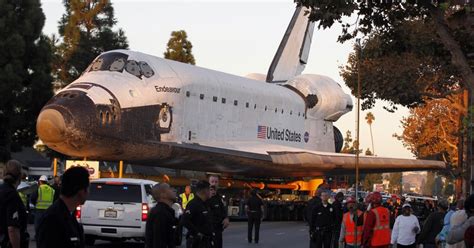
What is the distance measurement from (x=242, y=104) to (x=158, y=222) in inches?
828

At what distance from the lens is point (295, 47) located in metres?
40.5

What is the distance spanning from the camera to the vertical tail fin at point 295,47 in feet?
→ 129

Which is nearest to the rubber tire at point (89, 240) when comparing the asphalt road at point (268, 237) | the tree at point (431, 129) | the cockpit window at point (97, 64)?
the asphalt road at point (268, 237)

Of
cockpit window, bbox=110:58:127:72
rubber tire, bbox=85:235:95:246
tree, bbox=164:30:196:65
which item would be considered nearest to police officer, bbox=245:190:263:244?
rubber tire, bbox=85:235:95:246

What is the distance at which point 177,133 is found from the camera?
995 inches

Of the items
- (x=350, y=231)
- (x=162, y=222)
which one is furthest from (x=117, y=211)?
(x=162, y=222)

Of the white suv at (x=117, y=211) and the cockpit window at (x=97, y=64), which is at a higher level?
Result: the cockpit window at (x=97, y=64)

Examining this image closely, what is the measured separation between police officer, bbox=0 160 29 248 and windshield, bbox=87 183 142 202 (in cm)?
810

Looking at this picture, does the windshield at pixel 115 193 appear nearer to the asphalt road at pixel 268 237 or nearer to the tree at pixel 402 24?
the asphalt road at pixel 268 237

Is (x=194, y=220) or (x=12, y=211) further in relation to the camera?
(x=194, y=220)

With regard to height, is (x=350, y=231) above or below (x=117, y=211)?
A: below

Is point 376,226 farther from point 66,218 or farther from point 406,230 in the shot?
point 66,218

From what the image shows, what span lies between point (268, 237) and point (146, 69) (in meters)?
6.08

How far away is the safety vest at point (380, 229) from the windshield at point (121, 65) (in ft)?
43.1
